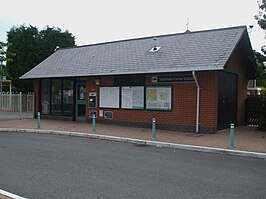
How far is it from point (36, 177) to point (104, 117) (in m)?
10.2

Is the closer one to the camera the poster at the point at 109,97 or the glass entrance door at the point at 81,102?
the poster at the point at 109,97

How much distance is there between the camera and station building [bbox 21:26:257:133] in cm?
1302

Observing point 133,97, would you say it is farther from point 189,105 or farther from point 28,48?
point 28,48

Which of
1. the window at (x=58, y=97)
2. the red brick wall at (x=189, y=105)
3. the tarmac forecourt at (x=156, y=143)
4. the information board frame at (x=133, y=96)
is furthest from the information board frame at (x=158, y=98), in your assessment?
the window at (x=58, y=97)

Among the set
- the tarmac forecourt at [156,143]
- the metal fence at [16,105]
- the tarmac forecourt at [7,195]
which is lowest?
the tarmac forecourt at [156,143]

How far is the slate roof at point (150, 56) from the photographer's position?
517 inches

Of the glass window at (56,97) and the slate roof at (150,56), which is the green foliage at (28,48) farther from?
the glass window at (56,97)

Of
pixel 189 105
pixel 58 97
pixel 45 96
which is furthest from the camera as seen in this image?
Result: pixel 45 96

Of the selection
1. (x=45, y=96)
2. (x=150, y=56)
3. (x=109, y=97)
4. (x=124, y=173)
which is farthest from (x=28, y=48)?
(x=124, y=173)

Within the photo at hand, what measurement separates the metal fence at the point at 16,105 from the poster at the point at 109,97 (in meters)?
6.35

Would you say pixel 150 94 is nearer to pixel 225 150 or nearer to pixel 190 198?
pixel 225 150

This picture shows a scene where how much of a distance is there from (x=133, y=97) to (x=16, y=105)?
9.37 meters

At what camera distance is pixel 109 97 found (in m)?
16.0

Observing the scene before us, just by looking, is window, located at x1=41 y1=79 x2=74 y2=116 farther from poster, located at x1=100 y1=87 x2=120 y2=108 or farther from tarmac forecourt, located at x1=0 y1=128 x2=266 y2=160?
tarmac forecourt, located at x1=0 y1=128 x2=266 y2=160
